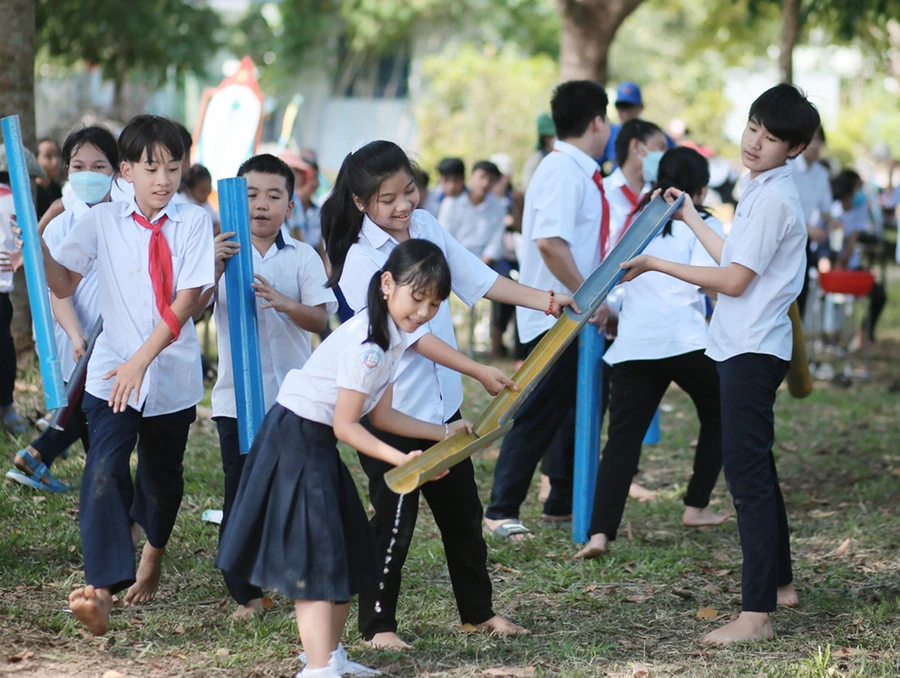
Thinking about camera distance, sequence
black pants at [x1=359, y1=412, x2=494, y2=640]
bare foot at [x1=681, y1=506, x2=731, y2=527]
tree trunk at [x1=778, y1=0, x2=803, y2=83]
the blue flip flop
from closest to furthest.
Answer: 1. black pants at [x1=359, y1=412, x2=494, y2=640]
2. the blue flip flop
3. bare foot at [x1=681, y1=506, x2=731, y2=527]
4. tree trunk at [x1=778, y1=0, x2=803, y2=83]

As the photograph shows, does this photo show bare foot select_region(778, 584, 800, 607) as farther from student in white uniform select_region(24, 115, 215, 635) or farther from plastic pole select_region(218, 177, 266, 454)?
student in white uniform select_region(24, 115, 215, 635)

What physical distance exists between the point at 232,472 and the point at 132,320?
0.72 meters

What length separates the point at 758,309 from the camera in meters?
4.10

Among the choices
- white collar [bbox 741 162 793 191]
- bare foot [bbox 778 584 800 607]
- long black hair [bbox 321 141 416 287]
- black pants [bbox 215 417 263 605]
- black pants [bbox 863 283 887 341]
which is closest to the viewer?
long black hair [bbox 321 141 416 287]

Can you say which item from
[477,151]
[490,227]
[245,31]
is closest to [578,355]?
[490,227]

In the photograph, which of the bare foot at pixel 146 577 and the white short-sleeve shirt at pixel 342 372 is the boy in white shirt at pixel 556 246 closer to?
the bare foot at pixel 146 577

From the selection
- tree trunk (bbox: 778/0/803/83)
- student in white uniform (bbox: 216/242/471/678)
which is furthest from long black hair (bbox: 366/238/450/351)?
tree trunk (bbox: 778/0/803/83)

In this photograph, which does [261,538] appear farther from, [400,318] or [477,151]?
[477,151]

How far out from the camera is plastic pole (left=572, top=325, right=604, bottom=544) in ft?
17.4

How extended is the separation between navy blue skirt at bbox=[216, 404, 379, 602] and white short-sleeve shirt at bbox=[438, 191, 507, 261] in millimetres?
8218

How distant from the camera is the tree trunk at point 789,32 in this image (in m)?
12.6

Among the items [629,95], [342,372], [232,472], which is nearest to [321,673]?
[342,372]

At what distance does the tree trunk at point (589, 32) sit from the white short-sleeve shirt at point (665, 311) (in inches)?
219

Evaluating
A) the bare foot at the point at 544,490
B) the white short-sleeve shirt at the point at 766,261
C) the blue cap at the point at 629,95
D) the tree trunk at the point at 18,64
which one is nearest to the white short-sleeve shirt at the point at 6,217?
the tree trunk at the point at 18,64
